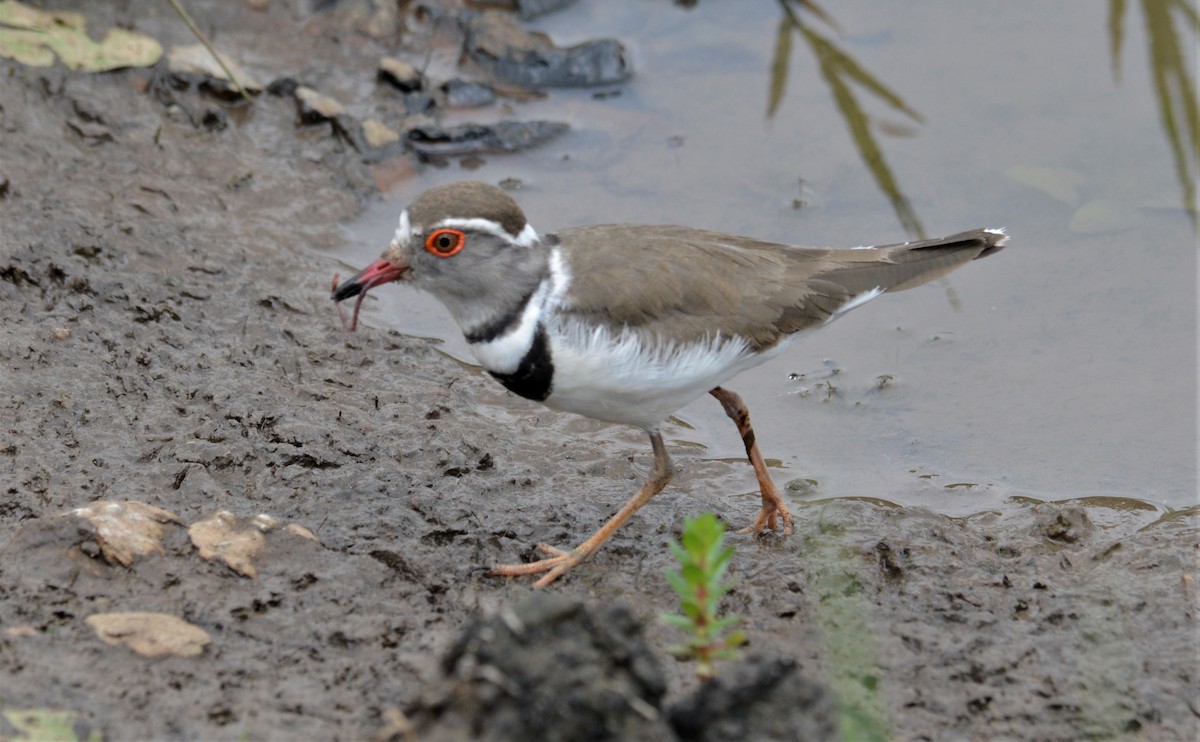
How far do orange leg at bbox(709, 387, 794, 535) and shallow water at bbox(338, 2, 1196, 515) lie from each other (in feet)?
1.59

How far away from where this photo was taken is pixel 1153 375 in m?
6.61

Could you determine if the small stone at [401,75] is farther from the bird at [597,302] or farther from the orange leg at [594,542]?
the orange leg at [594,542]

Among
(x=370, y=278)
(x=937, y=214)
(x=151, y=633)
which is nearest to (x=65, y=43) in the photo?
(x=370, y=278)

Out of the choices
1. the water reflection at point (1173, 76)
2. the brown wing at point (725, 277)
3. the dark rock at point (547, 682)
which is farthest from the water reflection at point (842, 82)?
the dark rock at point (547, 682)

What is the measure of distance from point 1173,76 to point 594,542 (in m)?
5.85

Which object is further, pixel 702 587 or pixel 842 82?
pixel 842 82

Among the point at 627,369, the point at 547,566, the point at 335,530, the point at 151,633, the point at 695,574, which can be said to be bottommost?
the point at 547,566

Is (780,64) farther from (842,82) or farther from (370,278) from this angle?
(370,278)

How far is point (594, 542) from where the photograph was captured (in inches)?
202

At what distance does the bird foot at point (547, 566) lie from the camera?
4875 mm

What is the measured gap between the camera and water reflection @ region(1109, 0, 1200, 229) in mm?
7863

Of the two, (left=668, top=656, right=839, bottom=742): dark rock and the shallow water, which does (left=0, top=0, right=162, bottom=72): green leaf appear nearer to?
the shallow water

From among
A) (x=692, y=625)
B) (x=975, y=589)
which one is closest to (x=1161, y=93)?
(x=975, y=589)

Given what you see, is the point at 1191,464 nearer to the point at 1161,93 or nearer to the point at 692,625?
the point at 1161,93
